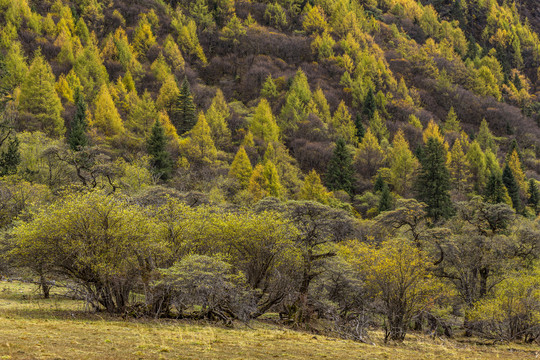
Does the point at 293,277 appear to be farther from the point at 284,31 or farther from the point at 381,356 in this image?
the point at 284,31

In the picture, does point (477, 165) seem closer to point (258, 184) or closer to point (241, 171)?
point (258, 184)

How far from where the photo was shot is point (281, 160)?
7419 cm

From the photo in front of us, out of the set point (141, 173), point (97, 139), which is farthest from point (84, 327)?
point (97, 139)

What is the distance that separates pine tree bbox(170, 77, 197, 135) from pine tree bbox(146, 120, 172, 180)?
19745 millimetres

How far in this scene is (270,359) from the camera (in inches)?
522

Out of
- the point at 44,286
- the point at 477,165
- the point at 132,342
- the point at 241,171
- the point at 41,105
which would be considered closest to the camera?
the point at 132,342

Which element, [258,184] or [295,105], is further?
[295,105]

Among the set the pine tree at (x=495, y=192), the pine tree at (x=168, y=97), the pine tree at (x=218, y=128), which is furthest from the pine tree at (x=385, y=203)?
the pine tree at (x=168, y=97)

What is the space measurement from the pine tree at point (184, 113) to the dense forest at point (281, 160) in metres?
0.59

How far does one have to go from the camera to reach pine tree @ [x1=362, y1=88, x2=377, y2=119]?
104 metres

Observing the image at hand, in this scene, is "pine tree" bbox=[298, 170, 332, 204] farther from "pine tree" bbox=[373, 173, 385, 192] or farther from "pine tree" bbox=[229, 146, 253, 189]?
"pine tree" bbox=[373, 173, 385, 192]

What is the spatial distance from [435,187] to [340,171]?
17592 mm

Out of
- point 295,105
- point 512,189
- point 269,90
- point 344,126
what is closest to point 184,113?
point 295,105

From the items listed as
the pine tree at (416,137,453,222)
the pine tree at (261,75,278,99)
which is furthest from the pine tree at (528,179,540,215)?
the pine tree at (261,75,278,99)
